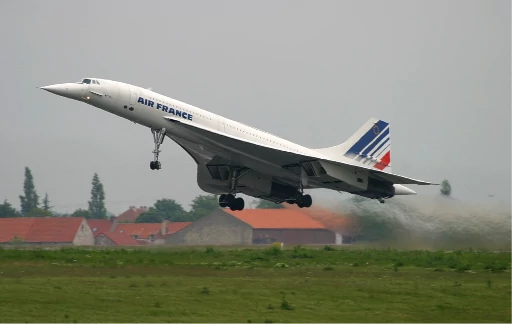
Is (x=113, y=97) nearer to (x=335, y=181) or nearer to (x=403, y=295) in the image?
(x=335, y=181)

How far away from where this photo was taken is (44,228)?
3005 centimetres

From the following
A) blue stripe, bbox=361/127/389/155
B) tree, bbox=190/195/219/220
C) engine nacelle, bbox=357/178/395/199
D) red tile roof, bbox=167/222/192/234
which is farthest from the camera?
tree, bbox=190/195/219/220

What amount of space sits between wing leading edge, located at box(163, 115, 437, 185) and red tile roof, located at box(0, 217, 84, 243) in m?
7.69

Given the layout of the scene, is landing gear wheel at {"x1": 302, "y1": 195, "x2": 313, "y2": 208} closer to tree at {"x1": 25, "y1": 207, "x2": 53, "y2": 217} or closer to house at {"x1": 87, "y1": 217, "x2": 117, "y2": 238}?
house at {"x1": 87, "y1": 217, "x2": 117, "y2": 238}

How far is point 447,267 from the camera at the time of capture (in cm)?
2162

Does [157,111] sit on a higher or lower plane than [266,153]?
higher

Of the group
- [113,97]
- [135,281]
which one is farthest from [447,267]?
[113,97]

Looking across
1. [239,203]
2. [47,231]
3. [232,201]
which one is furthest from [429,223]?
[47,231]

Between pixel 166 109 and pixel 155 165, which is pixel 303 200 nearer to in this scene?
pixel 166 109

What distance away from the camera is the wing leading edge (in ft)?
81.2

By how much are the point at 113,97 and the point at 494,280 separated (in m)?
11.2

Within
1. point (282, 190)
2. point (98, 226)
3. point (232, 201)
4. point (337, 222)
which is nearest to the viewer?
point (337, 222)

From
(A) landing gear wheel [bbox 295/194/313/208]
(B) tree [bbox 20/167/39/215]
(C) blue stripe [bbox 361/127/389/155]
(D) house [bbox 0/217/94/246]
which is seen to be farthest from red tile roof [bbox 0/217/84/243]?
(B) tree [bbox 20/167/39/215]

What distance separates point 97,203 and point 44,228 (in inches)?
466
